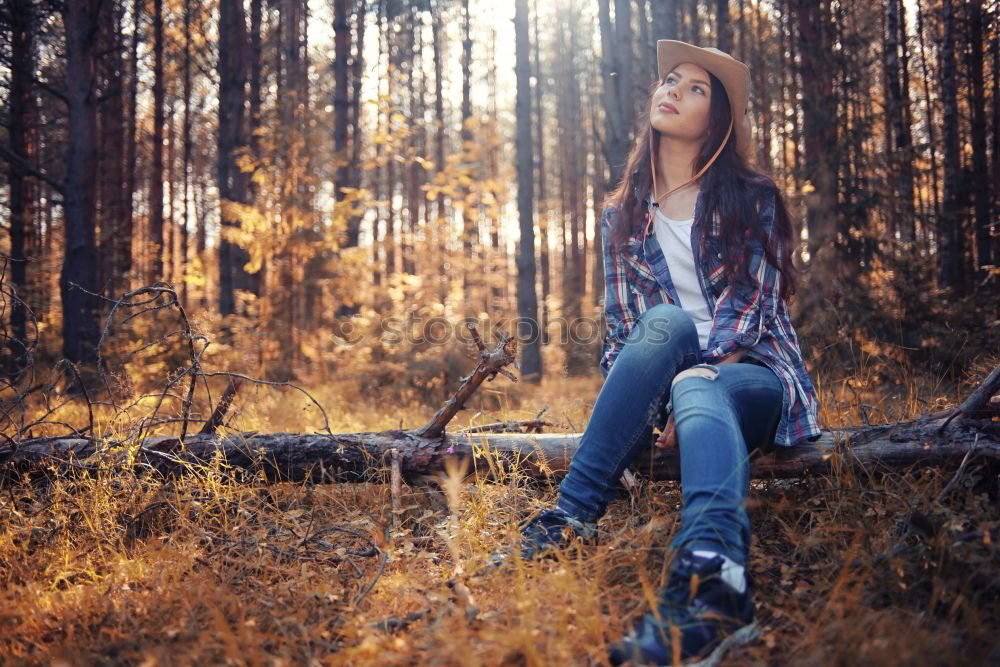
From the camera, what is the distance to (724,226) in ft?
8.04

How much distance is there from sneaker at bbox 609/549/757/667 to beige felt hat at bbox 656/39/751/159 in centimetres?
182

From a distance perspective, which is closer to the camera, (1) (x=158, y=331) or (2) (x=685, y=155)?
(2) (x=685, y=155)

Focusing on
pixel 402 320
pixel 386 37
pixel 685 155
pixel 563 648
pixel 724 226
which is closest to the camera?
pixel 563 648

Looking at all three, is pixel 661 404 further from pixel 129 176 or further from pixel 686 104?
pixel 129 176

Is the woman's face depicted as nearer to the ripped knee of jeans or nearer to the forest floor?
the ripped knee of jeans

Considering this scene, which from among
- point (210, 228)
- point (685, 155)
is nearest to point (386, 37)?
point (210, 228)

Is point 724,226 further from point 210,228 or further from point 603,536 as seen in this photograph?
point 210,228

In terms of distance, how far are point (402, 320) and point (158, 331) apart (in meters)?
2.70

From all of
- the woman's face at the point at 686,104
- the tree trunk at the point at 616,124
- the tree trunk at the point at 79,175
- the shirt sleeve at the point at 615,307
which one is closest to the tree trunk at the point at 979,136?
the tree trunk at the point at 616,124

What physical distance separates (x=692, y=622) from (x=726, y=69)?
2121 millimetres

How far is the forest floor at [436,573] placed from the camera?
1533 millimetres

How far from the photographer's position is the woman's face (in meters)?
2.63

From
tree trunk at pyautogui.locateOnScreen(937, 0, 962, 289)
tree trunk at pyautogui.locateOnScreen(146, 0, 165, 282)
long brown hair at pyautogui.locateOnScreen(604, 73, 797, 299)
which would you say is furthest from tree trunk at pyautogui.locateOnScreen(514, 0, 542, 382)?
long brown hair at pyautogui.locateOnScreen(604, 73, 797, 299)

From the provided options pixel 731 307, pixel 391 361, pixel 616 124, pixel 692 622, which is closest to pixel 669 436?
pixel 731 307
